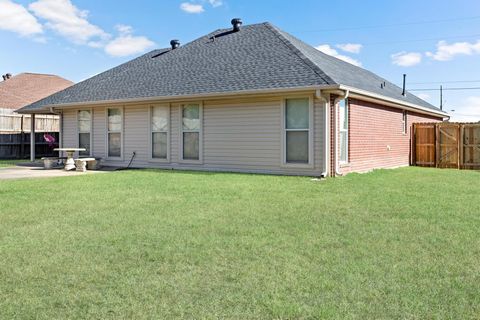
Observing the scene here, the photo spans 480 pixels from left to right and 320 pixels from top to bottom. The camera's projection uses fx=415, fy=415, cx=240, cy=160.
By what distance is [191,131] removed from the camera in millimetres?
13430

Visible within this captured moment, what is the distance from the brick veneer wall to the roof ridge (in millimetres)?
806

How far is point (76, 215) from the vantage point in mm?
5910

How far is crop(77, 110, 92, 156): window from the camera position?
1606 centimetres

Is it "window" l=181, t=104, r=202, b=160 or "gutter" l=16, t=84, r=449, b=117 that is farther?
"window" l=181, t=104, r=202, b=160

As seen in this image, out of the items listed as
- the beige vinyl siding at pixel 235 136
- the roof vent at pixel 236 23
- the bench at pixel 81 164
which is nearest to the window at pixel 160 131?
the beige vinyl siding at pixel 235 136

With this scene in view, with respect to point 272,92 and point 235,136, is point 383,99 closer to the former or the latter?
point 272,92

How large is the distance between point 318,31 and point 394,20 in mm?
5717

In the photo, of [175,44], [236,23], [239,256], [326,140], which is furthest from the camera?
[175,44]

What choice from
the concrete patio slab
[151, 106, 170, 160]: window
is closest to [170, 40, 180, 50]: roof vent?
[151, 106, 170, 160]: window

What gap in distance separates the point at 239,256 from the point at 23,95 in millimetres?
30281

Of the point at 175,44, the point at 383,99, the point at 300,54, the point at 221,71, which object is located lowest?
the point at 383,99

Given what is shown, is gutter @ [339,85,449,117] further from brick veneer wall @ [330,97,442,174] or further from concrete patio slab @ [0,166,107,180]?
concrete patio slab @ [0,166,107,180]

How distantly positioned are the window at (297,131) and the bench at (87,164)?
6.62 meters

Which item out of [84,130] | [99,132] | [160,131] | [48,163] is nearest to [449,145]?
[160,131]
